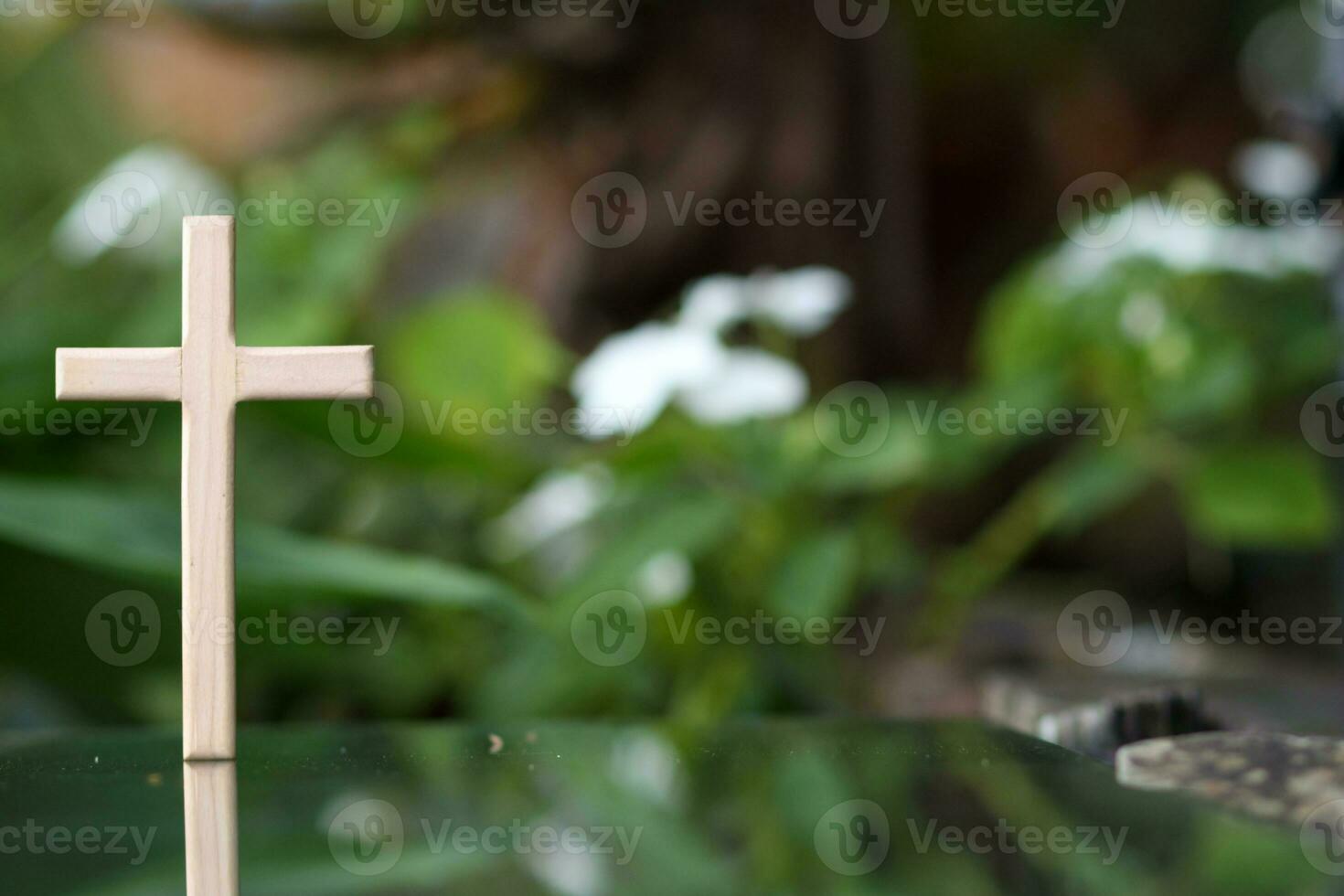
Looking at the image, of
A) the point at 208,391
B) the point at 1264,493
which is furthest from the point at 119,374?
the point at 1264,493

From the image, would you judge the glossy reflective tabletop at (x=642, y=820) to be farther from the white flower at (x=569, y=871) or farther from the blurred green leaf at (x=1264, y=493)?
the blurred green leaf at (x=1264, y=493)

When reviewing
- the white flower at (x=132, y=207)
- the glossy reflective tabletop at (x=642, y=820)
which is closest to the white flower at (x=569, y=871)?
the glossy reflective tabletop at (x=642, y=820)

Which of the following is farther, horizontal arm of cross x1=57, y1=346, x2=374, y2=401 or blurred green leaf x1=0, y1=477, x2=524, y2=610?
blurred green leaf x1=0, y1=477, x2=524, y2=610

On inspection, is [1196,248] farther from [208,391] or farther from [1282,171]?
[208,391]

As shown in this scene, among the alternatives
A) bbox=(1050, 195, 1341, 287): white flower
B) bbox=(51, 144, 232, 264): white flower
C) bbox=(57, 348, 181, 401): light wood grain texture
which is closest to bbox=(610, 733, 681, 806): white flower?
bbox=(57, 348, 181, 401): light wood grain texture

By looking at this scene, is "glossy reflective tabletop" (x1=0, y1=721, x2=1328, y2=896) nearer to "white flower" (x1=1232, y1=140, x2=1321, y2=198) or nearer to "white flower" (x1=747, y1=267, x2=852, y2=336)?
"white flower" (x1=747, y1=267, x2=852, y2=336)

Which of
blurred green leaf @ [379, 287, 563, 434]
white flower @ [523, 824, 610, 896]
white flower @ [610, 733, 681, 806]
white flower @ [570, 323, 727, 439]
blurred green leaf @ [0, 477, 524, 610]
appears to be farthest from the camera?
blurred green leaf @ [379, 287, 563, 434]
